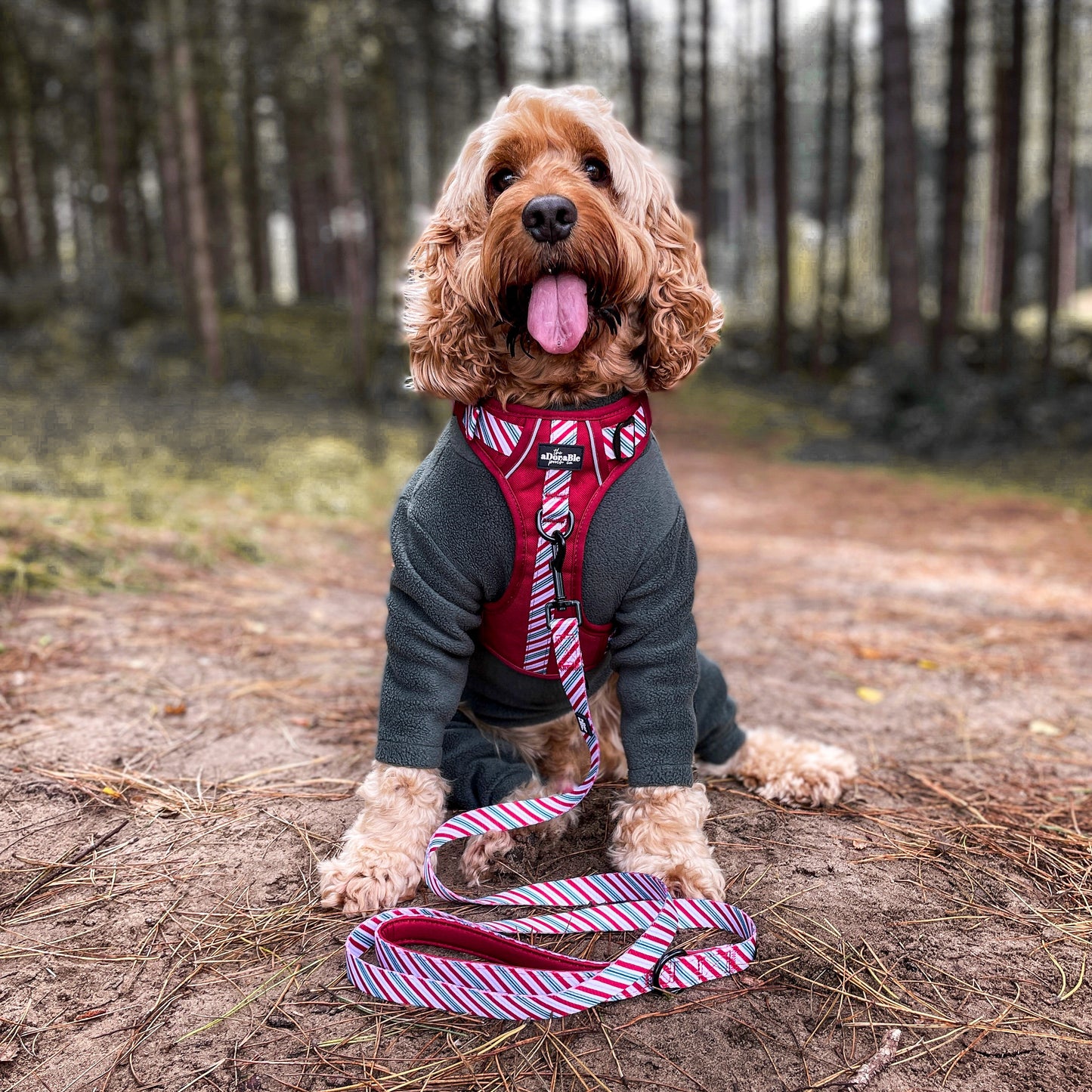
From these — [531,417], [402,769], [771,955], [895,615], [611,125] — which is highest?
[611,125]

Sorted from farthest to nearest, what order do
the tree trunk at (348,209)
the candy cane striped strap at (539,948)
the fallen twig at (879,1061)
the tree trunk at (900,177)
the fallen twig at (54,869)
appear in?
the tree trunk at (348,209), the tree trunk at (900,177), the fallen twig at (54,869), the candy cane striped strap at (539,948), the fallen twig at (879,1061)

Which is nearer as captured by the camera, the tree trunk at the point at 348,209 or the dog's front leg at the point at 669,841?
the dog's front leg at the point at 669,841

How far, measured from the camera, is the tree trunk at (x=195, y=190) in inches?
522

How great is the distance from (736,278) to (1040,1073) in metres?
33.9

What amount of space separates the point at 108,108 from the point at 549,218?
18.4 m

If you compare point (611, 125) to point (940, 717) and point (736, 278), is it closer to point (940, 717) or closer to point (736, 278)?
point (940, 717)

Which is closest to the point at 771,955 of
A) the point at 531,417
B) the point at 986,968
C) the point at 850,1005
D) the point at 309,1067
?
the point at 850,1005

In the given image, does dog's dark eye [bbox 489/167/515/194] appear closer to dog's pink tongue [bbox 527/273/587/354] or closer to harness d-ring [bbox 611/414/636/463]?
dog's pink tongue [bbox 527/273/587/354]

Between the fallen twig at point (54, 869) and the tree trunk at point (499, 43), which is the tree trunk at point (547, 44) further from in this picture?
the fallen twig at point (54, 869)

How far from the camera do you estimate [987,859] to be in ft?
7.79

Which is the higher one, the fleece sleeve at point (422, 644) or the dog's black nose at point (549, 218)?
the dog's black nose at point (549, 218)

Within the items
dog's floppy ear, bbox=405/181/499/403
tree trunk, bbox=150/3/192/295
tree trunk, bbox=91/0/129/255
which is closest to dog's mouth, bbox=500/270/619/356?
dog's floppy ear, bbox=405/181/499/403

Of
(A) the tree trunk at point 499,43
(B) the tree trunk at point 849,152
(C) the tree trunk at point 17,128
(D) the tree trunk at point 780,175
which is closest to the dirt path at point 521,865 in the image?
A: (D) the tree trunk at point 780,175

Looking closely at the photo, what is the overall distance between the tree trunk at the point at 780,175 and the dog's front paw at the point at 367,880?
17028mm
